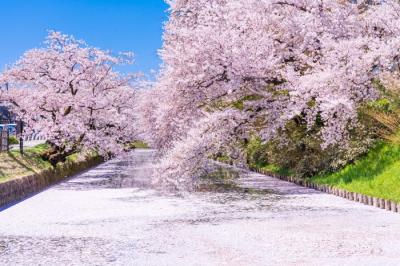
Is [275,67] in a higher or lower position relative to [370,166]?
higher

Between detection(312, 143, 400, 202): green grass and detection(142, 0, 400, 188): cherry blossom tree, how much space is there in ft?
4.01

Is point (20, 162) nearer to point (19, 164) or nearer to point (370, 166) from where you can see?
point (19, 164)

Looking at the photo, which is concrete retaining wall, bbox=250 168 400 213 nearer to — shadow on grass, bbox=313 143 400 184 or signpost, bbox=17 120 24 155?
shadow on grass, bbox=313 143 400 184

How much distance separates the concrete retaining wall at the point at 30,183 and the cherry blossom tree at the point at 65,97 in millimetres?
1668

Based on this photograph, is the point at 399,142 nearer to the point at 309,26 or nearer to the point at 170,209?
the point at 309,26

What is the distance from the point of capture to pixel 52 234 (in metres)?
11.8

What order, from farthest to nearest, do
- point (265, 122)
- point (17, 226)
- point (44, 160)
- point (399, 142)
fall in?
point (44, 160) < point (265, 122) < point (399, 142) < point (17, 226)

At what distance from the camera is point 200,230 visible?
38.9ft

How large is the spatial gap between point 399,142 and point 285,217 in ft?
22.3

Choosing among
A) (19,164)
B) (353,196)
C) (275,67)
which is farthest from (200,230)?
(19,164)

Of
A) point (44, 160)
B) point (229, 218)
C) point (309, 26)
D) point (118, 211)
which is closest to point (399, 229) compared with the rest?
point (229, 218)

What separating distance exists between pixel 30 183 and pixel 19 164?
19.8 feet

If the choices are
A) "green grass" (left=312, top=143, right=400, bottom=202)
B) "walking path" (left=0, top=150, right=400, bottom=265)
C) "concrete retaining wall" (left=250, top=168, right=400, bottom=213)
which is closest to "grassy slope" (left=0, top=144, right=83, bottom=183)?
"walking path" (left=0, top=150, right=400, bottom=265)

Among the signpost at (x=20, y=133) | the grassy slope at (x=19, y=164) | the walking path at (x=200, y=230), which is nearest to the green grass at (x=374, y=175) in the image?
the walking path at (x=200, y=230)
